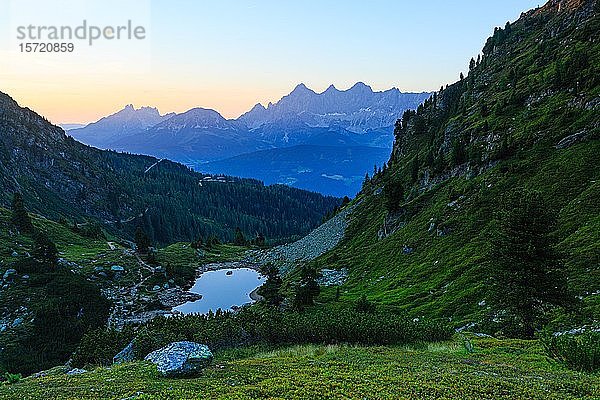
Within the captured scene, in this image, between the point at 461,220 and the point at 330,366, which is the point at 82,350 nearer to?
the point at 330,366

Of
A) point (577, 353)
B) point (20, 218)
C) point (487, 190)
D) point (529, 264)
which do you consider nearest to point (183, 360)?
point (577, 353)

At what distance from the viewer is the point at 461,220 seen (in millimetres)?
73438

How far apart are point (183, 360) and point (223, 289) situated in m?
99.5

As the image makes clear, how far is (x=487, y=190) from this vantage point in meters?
74.7

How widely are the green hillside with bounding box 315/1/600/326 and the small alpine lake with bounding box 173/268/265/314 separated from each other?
25877 millimetres

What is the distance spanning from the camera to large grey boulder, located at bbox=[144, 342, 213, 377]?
70.5ft

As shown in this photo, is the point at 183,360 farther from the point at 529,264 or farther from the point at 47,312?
the point at 47,312

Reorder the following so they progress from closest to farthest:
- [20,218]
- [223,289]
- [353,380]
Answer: [353,380] < [20,218] < [223,289]

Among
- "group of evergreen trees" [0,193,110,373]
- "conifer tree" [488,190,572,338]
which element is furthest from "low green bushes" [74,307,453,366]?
"group of evergreen trees" [0,193,110,373]

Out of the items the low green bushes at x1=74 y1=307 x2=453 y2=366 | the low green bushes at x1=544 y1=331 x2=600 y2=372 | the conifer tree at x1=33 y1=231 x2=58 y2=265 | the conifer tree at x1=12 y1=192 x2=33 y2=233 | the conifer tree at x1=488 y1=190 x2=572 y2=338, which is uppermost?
the conifer tree at x1=12 y1=192 x2=33 y2=233

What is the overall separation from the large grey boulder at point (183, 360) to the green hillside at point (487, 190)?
30630 mm

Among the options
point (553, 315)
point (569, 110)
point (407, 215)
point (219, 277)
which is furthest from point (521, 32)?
point (553, 315)

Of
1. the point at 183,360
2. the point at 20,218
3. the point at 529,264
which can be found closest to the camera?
the point at 183,360

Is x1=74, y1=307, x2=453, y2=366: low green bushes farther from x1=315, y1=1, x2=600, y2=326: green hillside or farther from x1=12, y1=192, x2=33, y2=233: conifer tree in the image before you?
x1=12, y1=192, x2=33, y2=233: conifer tree
